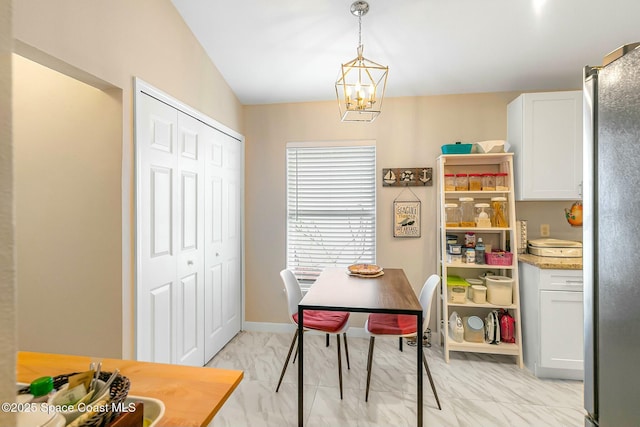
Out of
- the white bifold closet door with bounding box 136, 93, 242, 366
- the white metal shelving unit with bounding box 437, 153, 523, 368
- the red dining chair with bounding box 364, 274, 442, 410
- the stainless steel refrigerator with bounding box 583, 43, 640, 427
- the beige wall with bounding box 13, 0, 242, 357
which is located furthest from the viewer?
the white metal shelving unit with bounding box 437, 153, 523, 368

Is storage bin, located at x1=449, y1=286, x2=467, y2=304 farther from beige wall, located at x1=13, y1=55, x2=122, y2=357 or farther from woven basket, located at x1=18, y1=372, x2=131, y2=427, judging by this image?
woven basket, located at x1=18, y1=372, x2=131, y2=427

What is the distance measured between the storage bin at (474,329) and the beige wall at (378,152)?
Result: 558 millimetres

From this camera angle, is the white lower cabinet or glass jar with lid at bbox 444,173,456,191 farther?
glass jar with lid at bbox 444,173,456,191

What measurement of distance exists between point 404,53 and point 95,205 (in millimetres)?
2493

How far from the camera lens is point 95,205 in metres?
1.77

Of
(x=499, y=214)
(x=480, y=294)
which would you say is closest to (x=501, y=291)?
(x=480, y=294)

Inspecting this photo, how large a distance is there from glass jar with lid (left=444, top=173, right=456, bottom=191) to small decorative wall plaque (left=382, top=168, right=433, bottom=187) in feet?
0.52

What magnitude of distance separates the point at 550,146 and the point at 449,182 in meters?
0.84

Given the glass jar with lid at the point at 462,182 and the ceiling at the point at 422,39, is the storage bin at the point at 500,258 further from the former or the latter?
the ceiling at the point at 422,39

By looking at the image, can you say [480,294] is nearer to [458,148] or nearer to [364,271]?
[364,271]

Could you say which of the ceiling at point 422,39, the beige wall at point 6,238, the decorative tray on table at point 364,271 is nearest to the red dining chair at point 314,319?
the decorative tray on table at point 364,271

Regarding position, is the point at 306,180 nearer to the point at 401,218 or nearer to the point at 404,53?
the point at 401,218

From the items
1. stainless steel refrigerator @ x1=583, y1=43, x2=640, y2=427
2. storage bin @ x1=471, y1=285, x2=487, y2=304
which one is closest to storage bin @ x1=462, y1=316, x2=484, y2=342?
storage bin @ x1=471, y1=285, x2=487, y2=304

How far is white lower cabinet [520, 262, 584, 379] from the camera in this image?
2.48m
